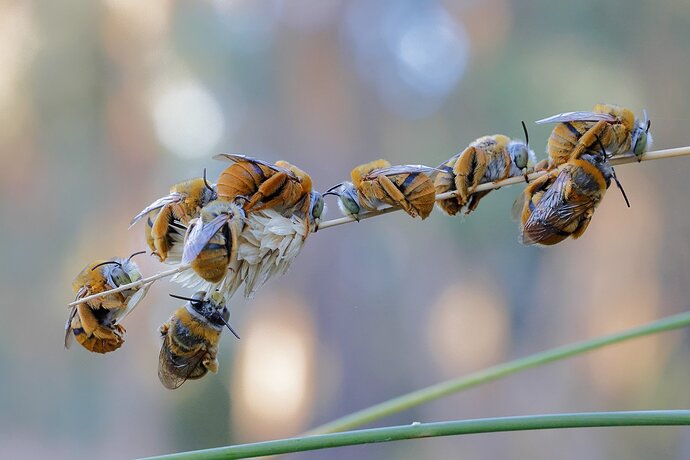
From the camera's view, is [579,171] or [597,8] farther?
[597,8]

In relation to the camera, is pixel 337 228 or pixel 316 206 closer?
pixel 316 206

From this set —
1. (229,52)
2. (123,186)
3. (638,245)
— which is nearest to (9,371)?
(123,186)

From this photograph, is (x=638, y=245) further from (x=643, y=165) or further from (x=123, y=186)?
(x=123, y=186)

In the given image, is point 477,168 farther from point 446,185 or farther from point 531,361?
point 531,361

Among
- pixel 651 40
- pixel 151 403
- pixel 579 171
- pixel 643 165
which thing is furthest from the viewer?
pixel 151 403

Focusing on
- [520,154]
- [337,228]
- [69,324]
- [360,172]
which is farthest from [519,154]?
[337,228]

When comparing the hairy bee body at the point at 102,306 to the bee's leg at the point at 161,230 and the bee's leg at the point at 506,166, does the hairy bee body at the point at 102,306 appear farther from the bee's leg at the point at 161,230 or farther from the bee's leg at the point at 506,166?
the bee's leg at the point at 506,166

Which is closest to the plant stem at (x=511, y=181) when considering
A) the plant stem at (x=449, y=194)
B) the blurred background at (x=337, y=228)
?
the plant stem at (x=449, y=194)
